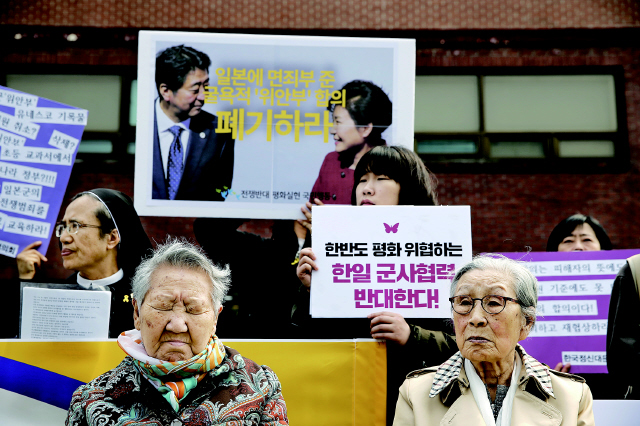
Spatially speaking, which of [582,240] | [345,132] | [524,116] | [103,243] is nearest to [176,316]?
[103,243]

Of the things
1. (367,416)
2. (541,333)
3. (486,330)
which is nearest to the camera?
(486,330)

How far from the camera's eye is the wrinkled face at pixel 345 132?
13.3 ft

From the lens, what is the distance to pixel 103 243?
3795 mm

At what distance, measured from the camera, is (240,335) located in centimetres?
388

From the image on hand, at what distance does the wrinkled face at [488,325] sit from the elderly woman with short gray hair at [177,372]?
810 millimetres

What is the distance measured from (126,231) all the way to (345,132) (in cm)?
144

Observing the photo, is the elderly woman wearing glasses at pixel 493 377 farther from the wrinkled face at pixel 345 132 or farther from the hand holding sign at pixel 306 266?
the wrinkled face at pixel 345 132

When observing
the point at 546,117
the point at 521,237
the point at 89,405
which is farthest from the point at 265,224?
the point at 89,405

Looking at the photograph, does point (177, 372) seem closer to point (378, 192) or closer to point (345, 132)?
point (378, 192)

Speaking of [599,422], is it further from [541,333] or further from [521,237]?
[521,237]

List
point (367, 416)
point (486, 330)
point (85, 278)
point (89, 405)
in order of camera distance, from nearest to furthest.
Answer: point (89, 405)
point (486, 330)
point (367, 416)
point (85, 278)

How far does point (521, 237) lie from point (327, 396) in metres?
6.65

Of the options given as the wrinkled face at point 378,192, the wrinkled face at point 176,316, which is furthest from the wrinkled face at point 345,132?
the wrinkled face at point 176,316

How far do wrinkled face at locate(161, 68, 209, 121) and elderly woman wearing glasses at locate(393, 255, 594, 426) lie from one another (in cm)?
209
